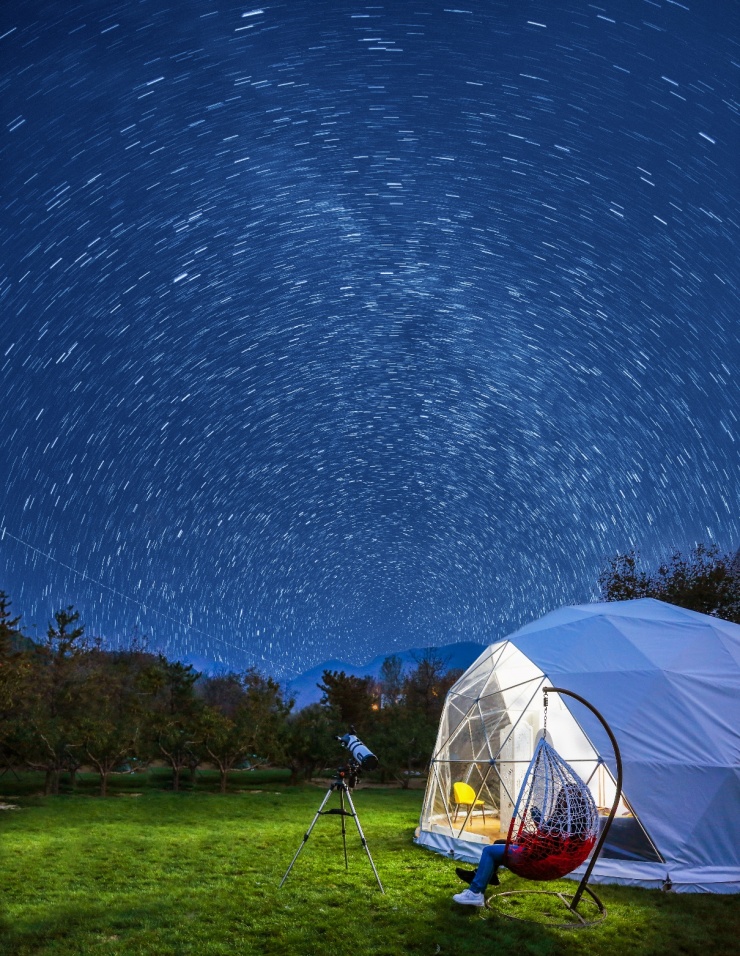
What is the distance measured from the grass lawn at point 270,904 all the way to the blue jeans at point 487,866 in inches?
11.3

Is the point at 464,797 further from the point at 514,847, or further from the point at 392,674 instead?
the point at 392,674

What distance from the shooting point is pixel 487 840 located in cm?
1051

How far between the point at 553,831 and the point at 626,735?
2.92 meters

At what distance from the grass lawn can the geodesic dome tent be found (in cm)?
64

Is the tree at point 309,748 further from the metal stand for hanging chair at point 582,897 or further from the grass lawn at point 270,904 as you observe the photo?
the metal stand for hanging chair at point 582,897

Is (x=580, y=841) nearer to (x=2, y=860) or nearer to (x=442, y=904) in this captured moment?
(x=442, y=904)

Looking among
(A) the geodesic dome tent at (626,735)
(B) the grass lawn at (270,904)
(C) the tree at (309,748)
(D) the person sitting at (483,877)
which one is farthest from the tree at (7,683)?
(D) the person sitting at (483,877)

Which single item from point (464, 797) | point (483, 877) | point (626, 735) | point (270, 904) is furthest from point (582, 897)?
point (270, 904)

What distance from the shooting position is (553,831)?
24.2ft

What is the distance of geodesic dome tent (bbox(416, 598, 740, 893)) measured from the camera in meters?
9.19

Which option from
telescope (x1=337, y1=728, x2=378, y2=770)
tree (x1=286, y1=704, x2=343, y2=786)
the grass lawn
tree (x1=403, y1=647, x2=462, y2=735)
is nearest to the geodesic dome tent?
the grass lawn

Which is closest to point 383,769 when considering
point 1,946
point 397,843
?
point 397,843

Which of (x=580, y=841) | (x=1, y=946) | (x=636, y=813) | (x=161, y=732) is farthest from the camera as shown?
(x=161, y=732)

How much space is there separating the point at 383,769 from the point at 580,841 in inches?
663
